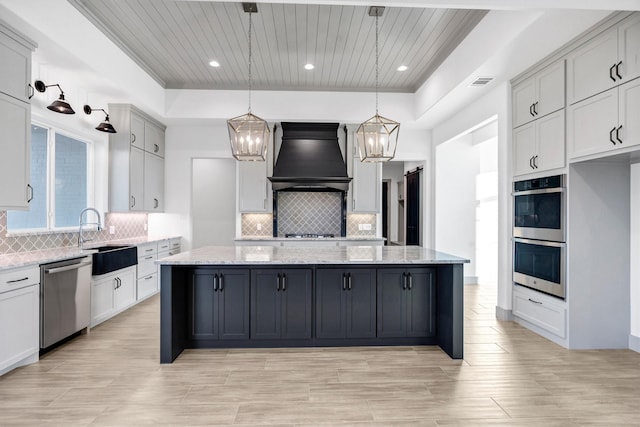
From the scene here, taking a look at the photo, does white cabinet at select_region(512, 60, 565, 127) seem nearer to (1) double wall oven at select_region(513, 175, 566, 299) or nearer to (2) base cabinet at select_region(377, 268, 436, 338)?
(1) double wall oven at select_region(513, 175, 566, 299)

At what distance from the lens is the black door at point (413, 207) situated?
287 inches

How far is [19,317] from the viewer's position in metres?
3.02

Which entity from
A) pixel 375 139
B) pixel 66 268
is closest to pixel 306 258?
pixel 375 139

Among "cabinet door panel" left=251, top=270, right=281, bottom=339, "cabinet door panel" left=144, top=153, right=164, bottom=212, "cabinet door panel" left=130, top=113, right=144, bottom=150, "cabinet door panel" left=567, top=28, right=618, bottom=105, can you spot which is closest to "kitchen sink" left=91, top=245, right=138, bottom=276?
"cabinet door panel" left=144, top=153, right=164, bottom=212

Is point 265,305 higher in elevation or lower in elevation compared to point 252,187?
lower

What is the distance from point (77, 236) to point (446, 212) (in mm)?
5633

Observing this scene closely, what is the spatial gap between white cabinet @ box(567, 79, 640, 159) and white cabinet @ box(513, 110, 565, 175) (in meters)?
0.12

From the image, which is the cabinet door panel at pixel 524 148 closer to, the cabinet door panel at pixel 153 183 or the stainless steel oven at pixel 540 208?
the stainless steel oven at pixel 540 208

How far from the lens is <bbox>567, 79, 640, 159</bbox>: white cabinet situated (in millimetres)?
2883

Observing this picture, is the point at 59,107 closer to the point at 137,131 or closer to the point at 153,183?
the point at 137,131

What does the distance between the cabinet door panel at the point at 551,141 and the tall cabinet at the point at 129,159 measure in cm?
523

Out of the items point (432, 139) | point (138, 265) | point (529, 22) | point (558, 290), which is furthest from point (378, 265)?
point (432, 139)

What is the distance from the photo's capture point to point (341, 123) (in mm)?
6418

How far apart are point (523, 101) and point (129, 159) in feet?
17.0
